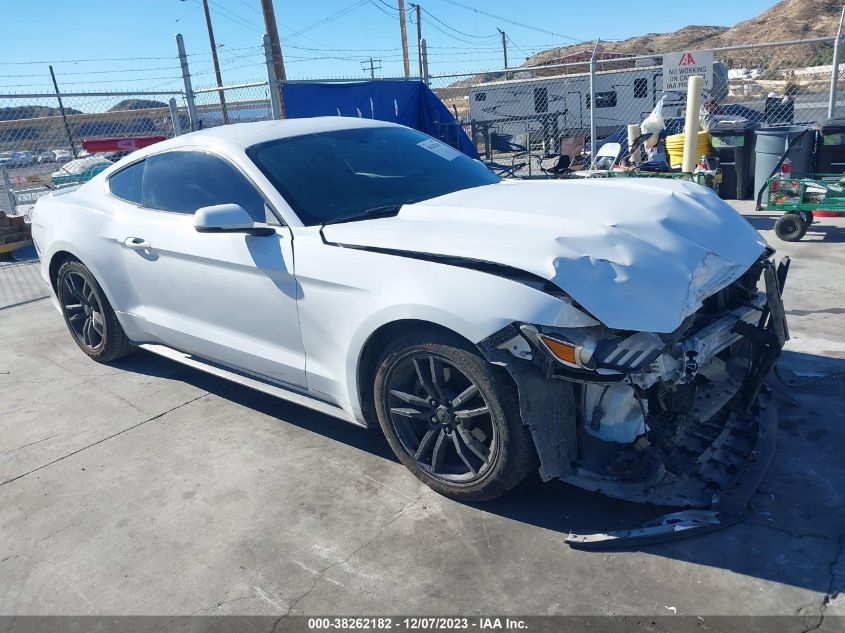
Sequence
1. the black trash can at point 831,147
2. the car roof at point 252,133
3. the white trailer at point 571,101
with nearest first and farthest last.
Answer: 1. the car roof at point 252,133
2. the black trash can at point 831,147
3. the white trailer at point 571,101

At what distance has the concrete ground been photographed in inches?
102

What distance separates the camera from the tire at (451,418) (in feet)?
9.21

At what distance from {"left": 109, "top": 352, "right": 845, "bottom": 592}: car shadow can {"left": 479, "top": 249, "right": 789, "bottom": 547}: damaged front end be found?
0.34ft

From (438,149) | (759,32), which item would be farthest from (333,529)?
(759,32)

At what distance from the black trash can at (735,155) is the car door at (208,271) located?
8016 mm

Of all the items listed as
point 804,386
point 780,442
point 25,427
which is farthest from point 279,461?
point 804,386

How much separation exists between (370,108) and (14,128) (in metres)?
5.58

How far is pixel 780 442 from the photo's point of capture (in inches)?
137

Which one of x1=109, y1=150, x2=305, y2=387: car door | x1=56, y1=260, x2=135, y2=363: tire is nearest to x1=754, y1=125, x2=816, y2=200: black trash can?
x1=109, y1=150, x2=305, y2=387: car door

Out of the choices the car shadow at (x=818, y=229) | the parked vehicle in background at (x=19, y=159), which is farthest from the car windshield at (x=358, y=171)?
the parked vehicle in background at (x=19, y=159)

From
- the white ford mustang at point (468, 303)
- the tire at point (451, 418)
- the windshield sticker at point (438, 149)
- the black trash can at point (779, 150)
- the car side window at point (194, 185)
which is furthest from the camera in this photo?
the black trash can at point (779, 150)

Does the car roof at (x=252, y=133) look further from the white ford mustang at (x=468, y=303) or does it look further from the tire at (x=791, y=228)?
the tire at (x=791, y=228)

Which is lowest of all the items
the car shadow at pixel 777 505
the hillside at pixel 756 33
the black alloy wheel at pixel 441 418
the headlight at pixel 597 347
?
the car shadow at pixel 777 505

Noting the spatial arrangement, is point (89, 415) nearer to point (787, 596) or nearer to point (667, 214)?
point (667, 214)
